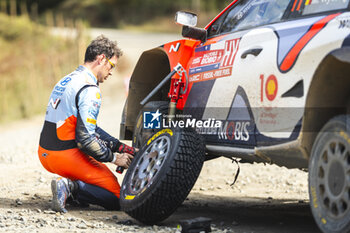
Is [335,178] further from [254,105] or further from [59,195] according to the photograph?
[59,195]

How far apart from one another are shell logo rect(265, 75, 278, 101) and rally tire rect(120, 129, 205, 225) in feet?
2.67

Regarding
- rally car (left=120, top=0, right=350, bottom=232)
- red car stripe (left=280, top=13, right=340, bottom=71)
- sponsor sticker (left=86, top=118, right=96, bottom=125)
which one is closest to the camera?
rally car (left=120, top=0, right=350, bottom=232)

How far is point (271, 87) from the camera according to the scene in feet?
14.5

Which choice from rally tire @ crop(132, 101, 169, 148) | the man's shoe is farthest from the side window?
the man's shoe

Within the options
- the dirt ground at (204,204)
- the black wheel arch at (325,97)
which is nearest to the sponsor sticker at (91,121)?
the dirt ground at (204,204)

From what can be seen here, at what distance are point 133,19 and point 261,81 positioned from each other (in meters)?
42.7

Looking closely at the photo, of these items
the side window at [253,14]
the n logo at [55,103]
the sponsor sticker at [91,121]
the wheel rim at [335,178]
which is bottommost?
the wheel rim at [335,178]

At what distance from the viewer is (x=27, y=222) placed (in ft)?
16.1

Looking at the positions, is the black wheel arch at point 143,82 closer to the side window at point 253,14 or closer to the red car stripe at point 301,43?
the side window at point 253,14

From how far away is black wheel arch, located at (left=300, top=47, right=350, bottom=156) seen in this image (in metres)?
3.93

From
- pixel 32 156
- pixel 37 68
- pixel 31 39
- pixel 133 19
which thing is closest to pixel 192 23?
pixel 32 156

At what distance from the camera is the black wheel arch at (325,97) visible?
3.93m

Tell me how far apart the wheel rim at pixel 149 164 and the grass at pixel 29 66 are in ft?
41.3

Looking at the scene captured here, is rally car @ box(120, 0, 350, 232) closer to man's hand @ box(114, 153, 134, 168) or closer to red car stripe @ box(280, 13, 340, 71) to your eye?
red car stripe @ box(280, 13, 340, 71)
